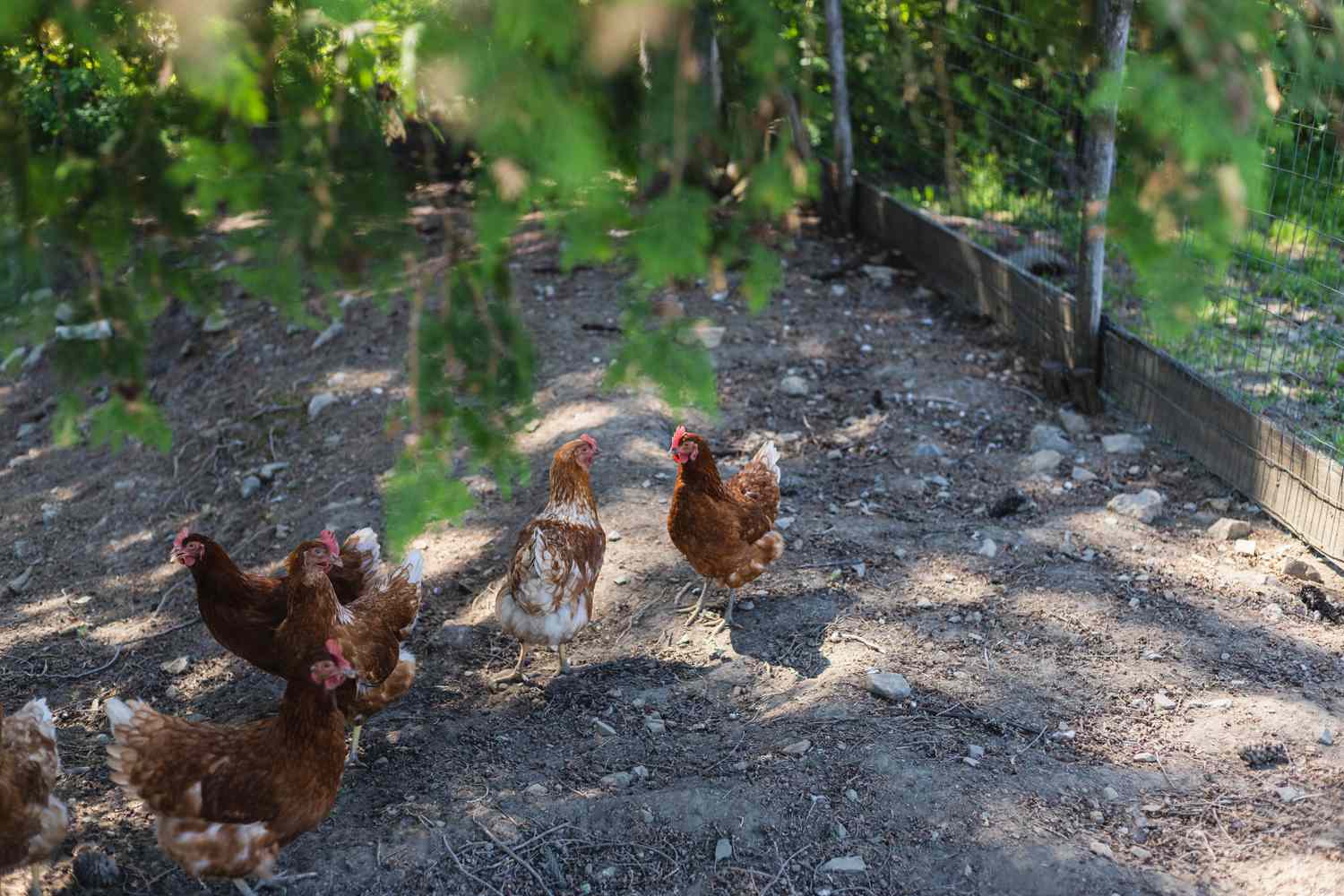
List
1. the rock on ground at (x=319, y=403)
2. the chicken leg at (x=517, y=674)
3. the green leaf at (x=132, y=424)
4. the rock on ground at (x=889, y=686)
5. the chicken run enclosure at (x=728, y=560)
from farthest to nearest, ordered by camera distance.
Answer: the rock on ground at (x=319, y=403) < the chicken leg at (x=517, y=674) < the rock on ground at (x=889, y=686) < the chicken run enclosure at (x=728, y=560) < the green leaf at (x=132, y=424)

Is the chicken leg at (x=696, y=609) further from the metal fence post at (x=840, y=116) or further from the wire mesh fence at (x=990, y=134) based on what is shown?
the metal fence post at (x=840, y=116)

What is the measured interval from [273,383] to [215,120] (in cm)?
464

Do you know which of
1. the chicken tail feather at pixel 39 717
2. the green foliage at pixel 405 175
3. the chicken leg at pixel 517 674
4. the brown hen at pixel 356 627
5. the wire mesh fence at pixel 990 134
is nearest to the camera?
the green foliage at pixel 405 175

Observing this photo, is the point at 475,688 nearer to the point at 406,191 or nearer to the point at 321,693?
the point at 321,693

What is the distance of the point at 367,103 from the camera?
237 centimetres

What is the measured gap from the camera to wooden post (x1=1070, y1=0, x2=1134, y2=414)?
461 centimetres

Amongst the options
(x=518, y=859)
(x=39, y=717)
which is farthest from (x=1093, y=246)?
(x=39, y=717)

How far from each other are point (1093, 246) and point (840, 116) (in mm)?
2766

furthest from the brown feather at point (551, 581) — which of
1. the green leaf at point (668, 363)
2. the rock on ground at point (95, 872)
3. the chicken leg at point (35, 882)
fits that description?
the green leaf at point (668, 363)

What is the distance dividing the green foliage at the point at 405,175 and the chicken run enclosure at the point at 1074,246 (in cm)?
113

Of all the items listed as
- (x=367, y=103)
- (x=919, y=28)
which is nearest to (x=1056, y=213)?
(x=919, y=28)

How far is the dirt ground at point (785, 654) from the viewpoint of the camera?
315cm

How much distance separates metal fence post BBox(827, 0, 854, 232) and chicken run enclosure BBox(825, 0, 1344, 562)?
7 centimetres

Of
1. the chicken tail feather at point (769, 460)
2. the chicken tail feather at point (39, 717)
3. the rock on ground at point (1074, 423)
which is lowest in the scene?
the rock on ground at point (1074, 423)
